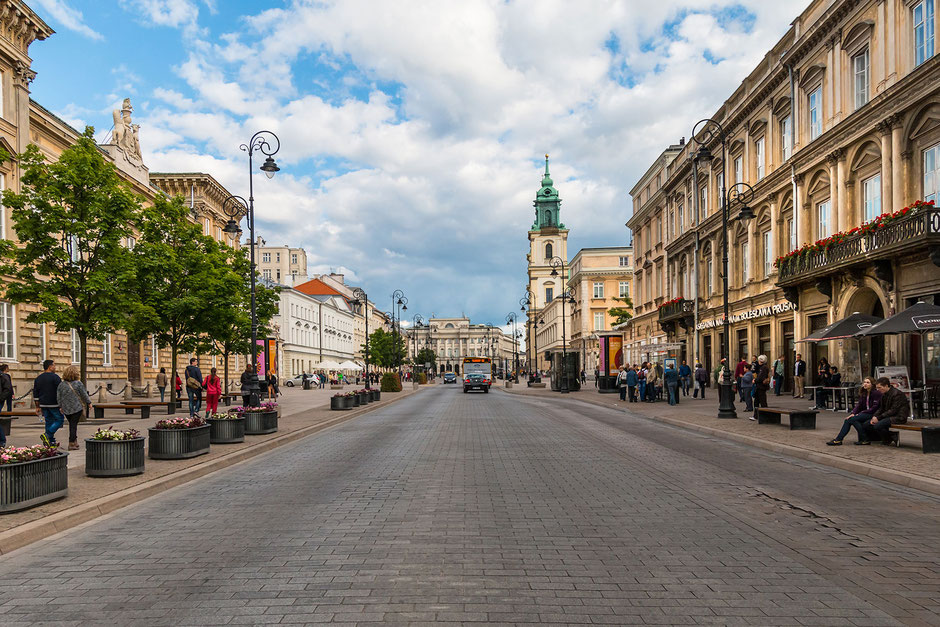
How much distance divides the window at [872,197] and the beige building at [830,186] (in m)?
0.07

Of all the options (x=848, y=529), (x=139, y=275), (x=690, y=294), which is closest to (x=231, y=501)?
(x=848, y=529)

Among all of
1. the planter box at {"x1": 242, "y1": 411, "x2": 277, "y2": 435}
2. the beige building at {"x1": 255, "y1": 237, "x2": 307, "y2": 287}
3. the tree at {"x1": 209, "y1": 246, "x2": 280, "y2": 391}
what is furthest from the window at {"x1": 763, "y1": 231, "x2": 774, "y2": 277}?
the beige building at {"x1": 255, "y1": 237, "x2": 307, "y2": 287}

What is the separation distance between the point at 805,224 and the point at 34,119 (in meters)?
32.2

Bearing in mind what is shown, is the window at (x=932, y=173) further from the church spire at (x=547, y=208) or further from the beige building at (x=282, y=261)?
the beige building at (x=282, y=261)

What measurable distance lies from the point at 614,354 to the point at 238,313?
2104 centimetres

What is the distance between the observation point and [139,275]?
27.0 meters

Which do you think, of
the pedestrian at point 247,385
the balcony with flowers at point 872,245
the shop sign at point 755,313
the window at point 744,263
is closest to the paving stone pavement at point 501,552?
the balcony with flowers at point 872,245

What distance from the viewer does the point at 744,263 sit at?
38281mm

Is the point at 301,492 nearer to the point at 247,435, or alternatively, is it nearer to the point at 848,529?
the point at 848,529

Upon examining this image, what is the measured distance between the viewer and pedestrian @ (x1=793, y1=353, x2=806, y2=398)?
1160 inches

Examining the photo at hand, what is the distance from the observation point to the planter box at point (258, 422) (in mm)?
17891

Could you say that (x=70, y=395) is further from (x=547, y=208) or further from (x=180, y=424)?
(x=547, y=208)

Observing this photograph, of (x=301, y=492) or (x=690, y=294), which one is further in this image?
(x=690, y=294)

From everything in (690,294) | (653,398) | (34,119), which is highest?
(34,119)
